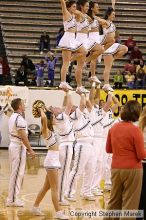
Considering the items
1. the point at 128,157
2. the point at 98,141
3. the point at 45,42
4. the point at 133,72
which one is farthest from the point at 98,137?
the point at 45,42

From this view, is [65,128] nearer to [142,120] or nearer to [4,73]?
[142,120]

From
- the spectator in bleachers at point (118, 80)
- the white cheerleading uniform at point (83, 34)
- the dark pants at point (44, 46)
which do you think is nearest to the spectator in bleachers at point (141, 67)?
the spectator in bleachers at point (118, 80)

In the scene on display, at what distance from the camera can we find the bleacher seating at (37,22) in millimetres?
29641

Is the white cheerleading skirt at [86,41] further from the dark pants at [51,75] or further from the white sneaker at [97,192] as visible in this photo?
the dark pants at [51,75]

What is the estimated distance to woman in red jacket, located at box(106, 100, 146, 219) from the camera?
343 inches

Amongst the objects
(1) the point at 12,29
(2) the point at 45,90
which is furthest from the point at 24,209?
(1) the point at 12,29

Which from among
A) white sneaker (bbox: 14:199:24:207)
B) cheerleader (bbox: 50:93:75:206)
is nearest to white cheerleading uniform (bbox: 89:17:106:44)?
cheerleader (bbox: 50:93:75:206)

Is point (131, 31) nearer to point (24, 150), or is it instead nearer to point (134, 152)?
point (24, 150)

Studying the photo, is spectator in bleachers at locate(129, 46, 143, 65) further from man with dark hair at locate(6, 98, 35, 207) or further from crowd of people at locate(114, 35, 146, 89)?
man with dark hair at locate(6, 98, 35, 207)

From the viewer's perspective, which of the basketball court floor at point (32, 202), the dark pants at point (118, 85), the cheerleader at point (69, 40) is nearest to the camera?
the basketball court floor at point (32, 202)

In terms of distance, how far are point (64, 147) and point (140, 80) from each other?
13608 mm

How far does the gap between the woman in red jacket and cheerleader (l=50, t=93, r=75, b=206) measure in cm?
397

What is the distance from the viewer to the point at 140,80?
85.7 ft

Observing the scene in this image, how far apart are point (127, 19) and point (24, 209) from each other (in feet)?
63.1
